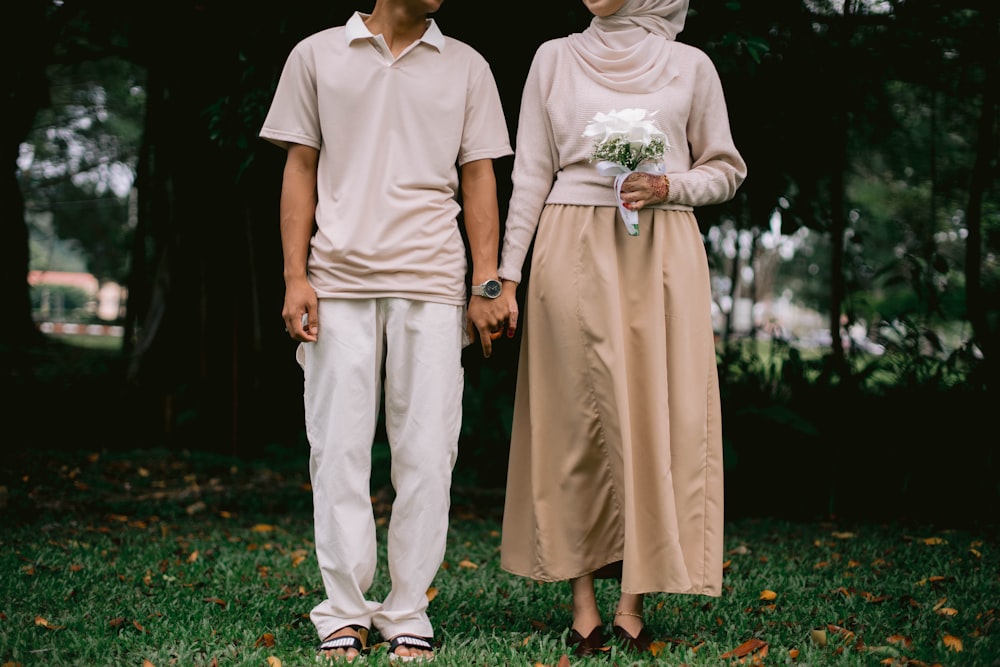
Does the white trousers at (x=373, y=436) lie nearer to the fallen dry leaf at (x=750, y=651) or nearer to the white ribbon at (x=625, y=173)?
the white ribbon at (x=625, y=173)

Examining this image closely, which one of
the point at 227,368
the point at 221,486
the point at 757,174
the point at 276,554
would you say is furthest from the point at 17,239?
the point at 757,174

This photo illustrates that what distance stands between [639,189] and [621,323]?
0.44 m

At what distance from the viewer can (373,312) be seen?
3.32 m

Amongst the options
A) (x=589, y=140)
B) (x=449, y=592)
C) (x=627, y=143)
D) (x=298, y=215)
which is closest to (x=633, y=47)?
(x=589, y=140)

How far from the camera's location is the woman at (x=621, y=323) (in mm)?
3383

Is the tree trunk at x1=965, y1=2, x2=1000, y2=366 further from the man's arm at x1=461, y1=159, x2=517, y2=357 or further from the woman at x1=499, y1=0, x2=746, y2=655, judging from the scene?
the man's arm at x1=461, y1=159, x2=517, y2=357

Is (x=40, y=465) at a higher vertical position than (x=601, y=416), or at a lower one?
lower

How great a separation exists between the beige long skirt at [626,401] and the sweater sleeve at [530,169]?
0.20 feet

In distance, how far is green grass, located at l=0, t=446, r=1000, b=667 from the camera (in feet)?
11.2

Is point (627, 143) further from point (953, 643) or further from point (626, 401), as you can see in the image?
point (953, 643)

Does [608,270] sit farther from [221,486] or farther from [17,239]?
[17,239]

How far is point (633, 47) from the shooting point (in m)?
3.43

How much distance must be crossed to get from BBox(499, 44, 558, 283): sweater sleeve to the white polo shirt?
249mm

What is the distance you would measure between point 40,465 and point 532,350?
19.0 ft
